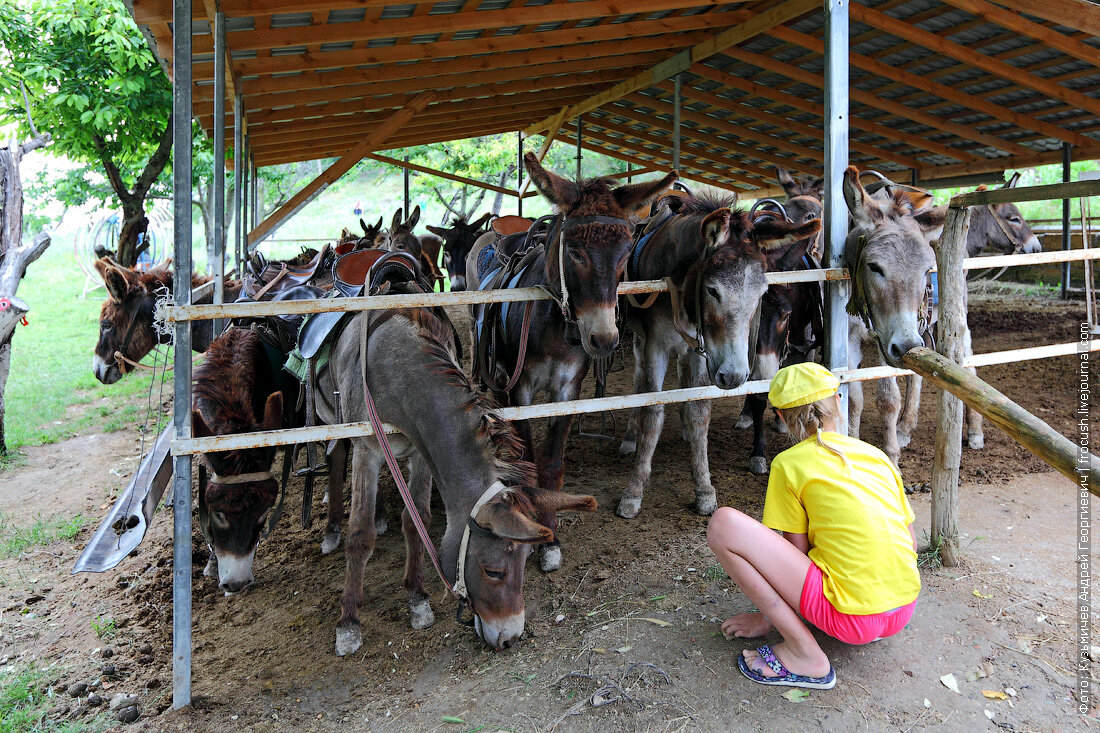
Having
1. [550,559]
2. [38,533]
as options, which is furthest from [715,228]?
[38,533]

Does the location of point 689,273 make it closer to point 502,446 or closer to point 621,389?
point 502,446

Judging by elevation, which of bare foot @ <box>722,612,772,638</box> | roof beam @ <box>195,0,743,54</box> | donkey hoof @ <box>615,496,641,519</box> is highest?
roof beam @ <box>195,0,743,54</box>

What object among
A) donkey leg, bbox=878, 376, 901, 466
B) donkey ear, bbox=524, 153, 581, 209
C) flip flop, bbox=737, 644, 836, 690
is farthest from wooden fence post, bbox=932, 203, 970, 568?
donkey ear, bbox=524, 153, 581, 209

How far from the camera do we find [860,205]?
136 inches

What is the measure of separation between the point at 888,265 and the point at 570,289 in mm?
1659

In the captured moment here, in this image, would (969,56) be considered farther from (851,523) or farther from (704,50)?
(851,523)

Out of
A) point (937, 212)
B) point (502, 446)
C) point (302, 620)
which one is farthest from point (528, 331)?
point (937, 212)

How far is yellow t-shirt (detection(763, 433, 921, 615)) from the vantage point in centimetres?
223

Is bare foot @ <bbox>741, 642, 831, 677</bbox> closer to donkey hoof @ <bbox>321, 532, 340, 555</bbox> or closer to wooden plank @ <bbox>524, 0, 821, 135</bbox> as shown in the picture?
donkey hoof @ <bbox>321, 532, 340, 555</bbox>

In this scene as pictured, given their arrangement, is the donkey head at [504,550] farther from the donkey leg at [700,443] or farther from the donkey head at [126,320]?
the donkey head at [126,320]

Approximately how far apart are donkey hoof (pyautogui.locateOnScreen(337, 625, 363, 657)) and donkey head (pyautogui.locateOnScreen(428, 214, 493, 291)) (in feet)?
24.7

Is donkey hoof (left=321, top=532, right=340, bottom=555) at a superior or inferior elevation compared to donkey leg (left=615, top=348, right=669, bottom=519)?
inferior

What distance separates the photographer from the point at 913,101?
29.4 feet

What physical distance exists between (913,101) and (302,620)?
388 inches
